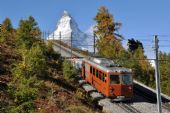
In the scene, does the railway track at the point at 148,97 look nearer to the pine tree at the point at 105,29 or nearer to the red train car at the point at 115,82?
the red train car at the point at 115,82

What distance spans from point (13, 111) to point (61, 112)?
20.8 ft

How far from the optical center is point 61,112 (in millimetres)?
26109

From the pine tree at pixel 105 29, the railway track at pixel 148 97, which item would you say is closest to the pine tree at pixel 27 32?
the railway track at pixel 148 97

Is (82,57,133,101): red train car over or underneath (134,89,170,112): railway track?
over

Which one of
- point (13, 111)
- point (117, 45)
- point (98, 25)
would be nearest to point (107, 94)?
point (13, 111)

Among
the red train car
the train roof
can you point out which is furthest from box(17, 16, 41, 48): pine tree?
the red train car

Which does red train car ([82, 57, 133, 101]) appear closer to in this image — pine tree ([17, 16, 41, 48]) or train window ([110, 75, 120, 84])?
train window ([110, 75, 120, 84])

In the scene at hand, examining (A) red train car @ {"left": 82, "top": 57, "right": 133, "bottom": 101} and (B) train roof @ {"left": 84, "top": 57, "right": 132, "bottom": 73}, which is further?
(B) train roof @ {"left": 84, "top": 57, "right": 132, "bottom": 73}

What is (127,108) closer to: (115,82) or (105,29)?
(115,82)

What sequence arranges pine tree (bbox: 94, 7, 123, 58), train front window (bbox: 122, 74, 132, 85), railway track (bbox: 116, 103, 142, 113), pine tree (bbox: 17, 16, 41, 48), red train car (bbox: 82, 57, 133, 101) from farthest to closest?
pine tree (bbox: 94, 7, 123, 58) < pine tree (bbox: 17, 16, 41, 48) < train front window (bbox: 122, 74, 132, 85) < red train car (bbox: 82, 57, 133, 101) < railway track (bbox: 116, 103, 142, 113)

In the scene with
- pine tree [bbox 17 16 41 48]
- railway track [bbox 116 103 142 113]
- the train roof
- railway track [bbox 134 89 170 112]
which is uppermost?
pine tree [bbox 17 16 41 48]

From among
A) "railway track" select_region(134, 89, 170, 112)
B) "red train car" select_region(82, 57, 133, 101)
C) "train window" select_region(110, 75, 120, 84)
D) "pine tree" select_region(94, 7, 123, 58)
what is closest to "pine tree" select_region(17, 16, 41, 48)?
"red train car" select_region(82, 57, 133, 101)

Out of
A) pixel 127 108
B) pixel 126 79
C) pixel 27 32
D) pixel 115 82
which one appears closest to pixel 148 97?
pixel 126 79

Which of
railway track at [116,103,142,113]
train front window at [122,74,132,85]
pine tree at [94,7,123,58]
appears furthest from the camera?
pine tree at [94,7,123,58]
